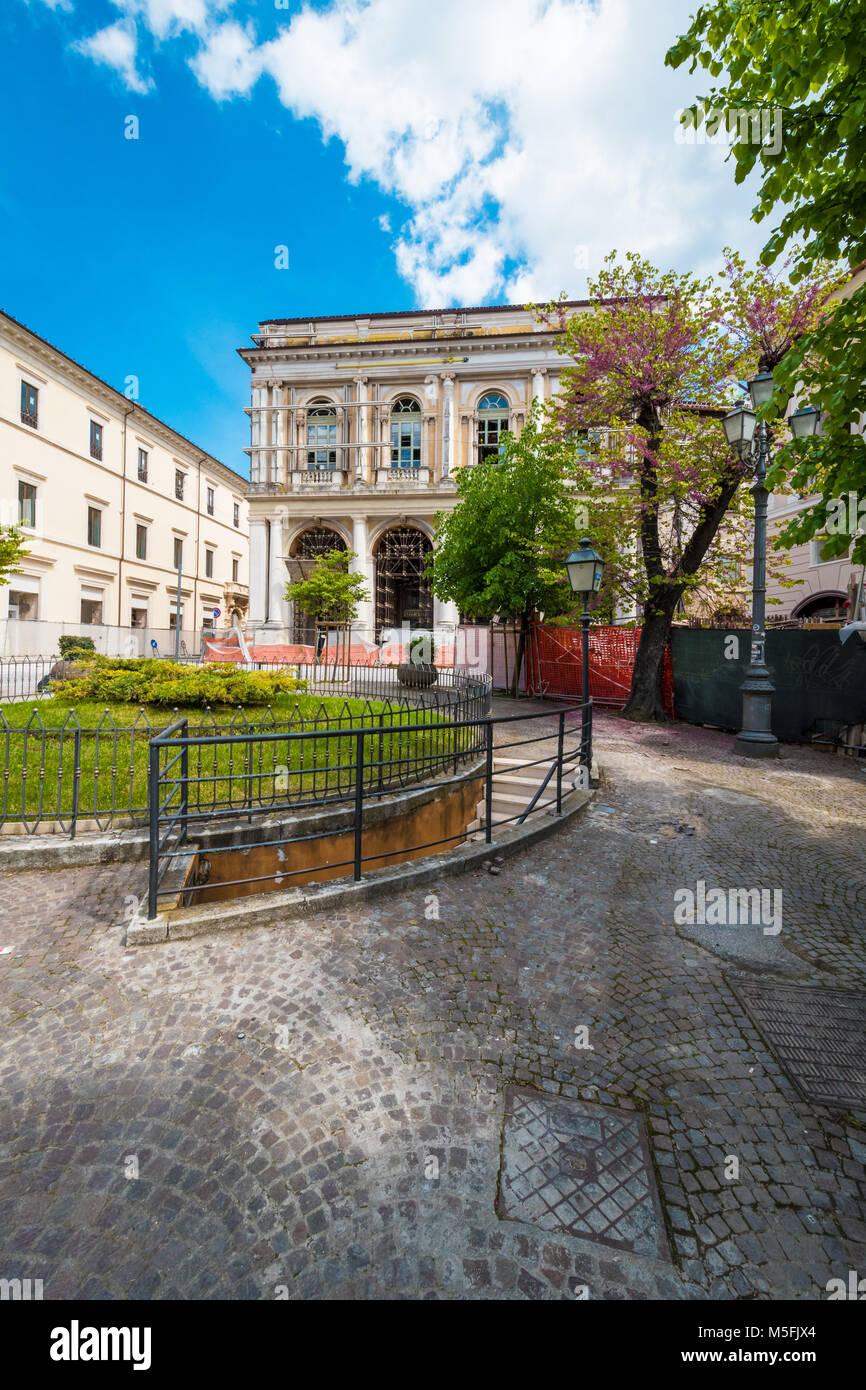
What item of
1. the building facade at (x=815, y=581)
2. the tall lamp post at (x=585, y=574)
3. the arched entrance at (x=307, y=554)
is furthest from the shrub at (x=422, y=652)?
the tall lamp post at (x=585, y=574)

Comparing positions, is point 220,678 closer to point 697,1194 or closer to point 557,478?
point 697,1194

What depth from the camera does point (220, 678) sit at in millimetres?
11117

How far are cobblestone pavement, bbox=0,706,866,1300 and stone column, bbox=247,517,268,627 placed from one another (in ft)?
99.4

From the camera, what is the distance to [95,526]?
31.5 m

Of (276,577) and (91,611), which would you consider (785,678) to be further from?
(91,611)

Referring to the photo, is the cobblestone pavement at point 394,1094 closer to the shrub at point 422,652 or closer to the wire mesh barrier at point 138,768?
the wire mesh barrier at point 138,768

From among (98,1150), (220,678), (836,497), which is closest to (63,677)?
(220,678)

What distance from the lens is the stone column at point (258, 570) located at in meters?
33.4

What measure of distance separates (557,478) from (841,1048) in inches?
716

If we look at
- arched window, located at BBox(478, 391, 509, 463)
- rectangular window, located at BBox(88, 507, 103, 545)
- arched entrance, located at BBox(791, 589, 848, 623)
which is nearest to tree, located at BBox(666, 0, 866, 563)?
arched entrance, located at BBox(791, 589, 848, 623)

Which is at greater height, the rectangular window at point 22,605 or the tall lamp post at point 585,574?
the rectangular window at point 22,605

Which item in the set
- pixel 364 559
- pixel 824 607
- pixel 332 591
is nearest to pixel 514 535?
pixel 824 607

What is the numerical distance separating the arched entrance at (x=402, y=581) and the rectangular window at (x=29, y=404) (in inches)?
739

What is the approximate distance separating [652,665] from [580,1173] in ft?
44.8
